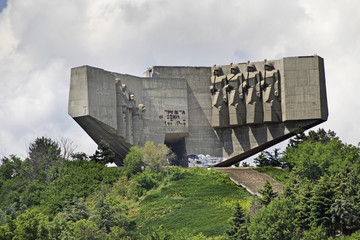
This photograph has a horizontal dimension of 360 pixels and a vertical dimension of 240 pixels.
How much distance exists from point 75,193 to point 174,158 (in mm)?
13223

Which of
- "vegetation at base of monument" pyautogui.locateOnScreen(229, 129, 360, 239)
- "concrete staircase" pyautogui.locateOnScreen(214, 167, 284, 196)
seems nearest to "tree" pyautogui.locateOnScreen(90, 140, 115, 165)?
"concrete staircase" pyautogui.locateOnScreen(214, 167, 284, 196)

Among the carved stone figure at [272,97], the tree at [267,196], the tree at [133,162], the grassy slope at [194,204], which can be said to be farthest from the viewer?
the carved stone figure at [272,97]

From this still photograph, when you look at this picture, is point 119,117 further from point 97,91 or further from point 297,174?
point 297,174

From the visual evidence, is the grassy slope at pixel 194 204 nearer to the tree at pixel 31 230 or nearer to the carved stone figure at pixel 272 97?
the carved stone figure at pixel 272 97

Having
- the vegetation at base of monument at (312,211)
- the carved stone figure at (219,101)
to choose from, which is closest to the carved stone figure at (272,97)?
the carved stone figure at (219,101)

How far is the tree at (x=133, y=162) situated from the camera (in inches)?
2584

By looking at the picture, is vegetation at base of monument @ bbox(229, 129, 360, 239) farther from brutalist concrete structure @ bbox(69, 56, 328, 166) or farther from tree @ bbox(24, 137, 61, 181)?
tree @ bbox(24, 137, 61, 181)

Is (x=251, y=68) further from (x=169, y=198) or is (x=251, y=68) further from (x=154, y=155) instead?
(x=169, y=198)

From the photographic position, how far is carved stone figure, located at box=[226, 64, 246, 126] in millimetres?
72625

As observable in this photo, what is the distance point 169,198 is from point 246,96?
1532cm

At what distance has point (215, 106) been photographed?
241ft

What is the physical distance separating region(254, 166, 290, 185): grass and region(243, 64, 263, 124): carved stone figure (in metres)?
4.51

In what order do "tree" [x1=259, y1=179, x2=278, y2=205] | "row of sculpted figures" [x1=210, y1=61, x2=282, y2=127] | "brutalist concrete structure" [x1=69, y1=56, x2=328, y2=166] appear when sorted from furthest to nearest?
"row of sculpted figures" [x1=210, y1=61, x2=282, y2=127]
"brutalist concrete structure" [x1=69, y1=56, x2=328, y2=166]
"tree" [x1=259, y1=179, x2=278, y2=205]

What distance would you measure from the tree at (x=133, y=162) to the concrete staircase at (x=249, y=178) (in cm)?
646
